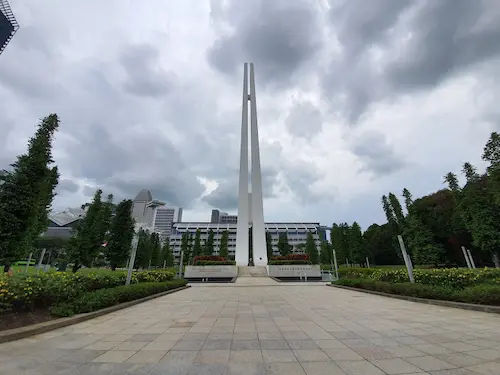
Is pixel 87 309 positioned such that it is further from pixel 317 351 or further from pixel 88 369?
pixel 317 351

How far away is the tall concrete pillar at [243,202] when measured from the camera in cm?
3438

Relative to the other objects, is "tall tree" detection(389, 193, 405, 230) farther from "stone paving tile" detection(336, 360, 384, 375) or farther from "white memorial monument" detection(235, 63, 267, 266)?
"stone paving tile" detection(336, 360, 384, 375)

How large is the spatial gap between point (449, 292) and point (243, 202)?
2991 cm

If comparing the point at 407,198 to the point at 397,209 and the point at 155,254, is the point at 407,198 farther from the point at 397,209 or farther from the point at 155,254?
the point at 155,254

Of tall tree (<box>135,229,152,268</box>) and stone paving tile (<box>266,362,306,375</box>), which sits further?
tall tree (<box>135,229,152,268</box>)

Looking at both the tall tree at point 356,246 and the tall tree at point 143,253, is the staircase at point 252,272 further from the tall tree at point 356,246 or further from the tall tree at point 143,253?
the tall tree at point 356,246

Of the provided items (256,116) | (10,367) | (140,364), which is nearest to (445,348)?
(140,364)

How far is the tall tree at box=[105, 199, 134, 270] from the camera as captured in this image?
25.2m

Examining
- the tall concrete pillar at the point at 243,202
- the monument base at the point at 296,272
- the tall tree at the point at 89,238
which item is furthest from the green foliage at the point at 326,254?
the tall tree at the point at 89,238

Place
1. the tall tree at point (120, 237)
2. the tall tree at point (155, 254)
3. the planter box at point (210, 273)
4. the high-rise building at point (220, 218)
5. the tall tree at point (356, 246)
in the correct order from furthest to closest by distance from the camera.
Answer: the high-rise building at point (220, 218) < the tall tree at point (155, 254) < the tall tree at point (356, 246) < the planter box at point (210, 273) < the tall tree at point (120, 237)

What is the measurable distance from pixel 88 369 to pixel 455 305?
10.2 meters

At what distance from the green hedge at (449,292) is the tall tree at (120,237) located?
24.0 m

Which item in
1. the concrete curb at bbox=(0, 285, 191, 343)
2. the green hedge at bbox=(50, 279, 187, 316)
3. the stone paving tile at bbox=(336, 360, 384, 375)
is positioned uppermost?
the green hedge at bbox=(50, 279, 187, 316)

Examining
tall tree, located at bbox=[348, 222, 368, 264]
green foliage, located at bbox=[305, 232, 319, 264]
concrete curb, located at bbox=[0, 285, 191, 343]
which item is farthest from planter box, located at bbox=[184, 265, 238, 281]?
green foliage, located at bbox=[305, 232, 319, 264]
